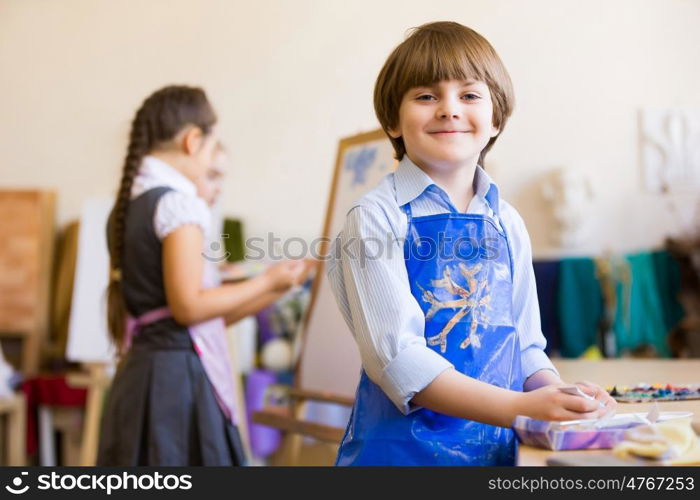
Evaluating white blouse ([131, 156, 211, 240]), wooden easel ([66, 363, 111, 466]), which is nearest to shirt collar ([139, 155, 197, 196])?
white blouse ([131, 156, 211, 240])

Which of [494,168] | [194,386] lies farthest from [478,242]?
[494,168]

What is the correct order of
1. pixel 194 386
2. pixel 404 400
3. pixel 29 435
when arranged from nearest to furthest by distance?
pixel 404 400 < pixel 194 386 < pixel 29 435

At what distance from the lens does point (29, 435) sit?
9.98ft

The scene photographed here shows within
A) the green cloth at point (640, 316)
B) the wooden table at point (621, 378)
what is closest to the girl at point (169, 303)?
the wooden table at point (621, 378)

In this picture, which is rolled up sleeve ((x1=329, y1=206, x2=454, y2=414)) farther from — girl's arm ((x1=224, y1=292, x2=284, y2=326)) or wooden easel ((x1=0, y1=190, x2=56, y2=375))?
wooden easel ((x1=0, y1=190, x2=56, y2=375))

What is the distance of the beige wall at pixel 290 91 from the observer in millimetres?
1454

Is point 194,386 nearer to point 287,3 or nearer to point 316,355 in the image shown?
point 316,355

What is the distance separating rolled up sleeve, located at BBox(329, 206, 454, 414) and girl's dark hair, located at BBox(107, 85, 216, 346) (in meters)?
0.78

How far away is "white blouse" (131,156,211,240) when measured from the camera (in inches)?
56.1

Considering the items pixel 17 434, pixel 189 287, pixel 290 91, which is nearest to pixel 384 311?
pixel 189 287

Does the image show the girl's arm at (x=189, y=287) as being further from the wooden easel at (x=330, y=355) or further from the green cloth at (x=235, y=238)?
the green cloth at (x=235, y=238)

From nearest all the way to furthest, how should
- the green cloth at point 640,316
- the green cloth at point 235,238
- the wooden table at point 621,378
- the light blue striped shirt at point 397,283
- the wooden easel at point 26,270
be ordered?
the wooden table at point 621,378
the light blue striped shirt at point 397,283
the green cloth at point 640,316
the green cloth at point 235,238
the wooden easel at point 26,270

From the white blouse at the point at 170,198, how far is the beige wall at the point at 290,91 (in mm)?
297

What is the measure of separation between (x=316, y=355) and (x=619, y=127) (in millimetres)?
1462
